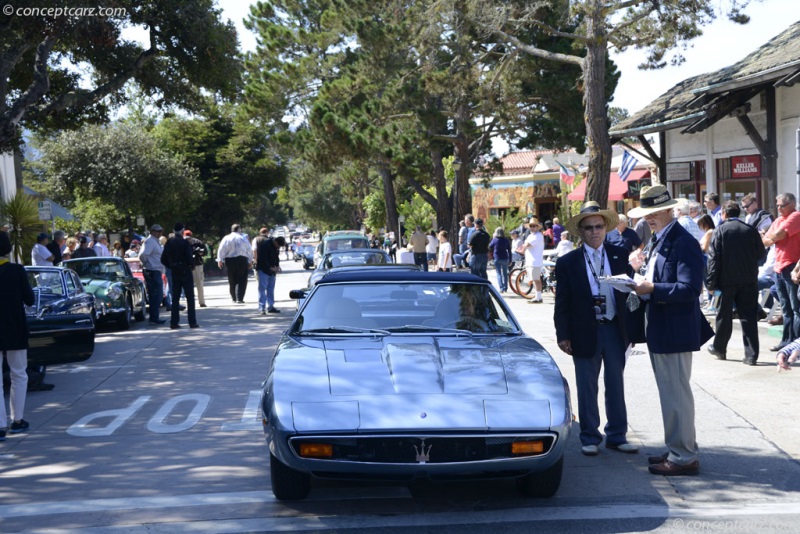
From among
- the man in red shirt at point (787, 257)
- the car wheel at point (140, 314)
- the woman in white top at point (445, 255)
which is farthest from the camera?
the woman in white top at point (445, 255)

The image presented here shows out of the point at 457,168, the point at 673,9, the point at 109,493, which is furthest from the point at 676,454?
the point at 457,168

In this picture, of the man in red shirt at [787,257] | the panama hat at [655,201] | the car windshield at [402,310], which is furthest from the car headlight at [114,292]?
the panama hat at [655,201]

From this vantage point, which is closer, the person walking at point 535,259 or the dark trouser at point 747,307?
the dark trouser at point 747,307

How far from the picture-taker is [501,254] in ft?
69.9

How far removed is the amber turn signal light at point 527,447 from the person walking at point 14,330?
4963mm

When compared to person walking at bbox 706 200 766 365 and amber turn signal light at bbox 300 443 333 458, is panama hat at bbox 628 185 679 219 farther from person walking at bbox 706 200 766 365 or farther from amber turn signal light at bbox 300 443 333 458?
person walking at bbox 706 200 766 365

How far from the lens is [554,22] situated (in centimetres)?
2723

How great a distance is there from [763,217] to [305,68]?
3016cm

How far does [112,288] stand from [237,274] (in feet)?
17.3

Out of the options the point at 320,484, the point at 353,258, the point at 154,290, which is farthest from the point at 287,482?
the point at 154,290

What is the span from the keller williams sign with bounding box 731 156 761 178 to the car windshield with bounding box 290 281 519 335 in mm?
15351

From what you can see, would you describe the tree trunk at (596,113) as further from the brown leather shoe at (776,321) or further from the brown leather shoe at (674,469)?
the brown leather shoe at (674,469)

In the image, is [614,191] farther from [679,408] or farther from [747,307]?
[679,408]

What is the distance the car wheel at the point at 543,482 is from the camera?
220 inches
